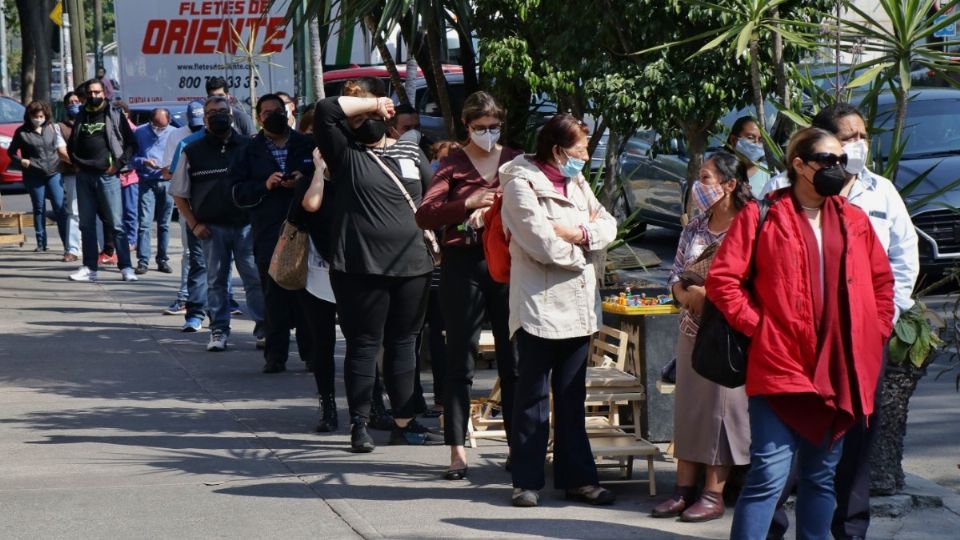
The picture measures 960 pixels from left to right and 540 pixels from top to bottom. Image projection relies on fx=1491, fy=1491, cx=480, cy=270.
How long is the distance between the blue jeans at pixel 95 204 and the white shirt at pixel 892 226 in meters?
10.5

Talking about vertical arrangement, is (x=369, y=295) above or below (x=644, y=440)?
above

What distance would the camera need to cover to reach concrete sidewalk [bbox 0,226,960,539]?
6426 millimetres

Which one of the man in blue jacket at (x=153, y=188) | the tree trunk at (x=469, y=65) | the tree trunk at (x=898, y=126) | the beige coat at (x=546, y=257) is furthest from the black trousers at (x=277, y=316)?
the man in blue jacket at (x=153, y=188)

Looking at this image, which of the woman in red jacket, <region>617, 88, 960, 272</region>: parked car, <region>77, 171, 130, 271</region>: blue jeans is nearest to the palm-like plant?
the woman in red jacket

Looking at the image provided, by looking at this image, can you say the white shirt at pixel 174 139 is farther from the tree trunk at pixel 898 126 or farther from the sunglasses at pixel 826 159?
the sunglasses at pixel 826 159

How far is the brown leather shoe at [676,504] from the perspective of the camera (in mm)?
6496

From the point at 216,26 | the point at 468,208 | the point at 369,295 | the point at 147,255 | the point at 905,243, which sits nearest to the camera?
the point at 905,243

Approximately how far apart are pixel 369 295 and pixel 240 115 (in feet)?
17.7

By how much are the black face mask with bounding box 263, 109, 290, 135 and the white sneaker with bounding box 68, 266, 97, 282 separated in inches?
254

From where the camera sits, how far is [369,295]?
25.0 ft

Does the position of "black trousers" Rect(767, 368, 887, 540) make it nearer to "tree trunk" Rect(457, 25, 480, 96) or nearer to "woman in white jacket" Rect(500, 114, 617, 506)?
"woman in white jacket" Rect(500, 114, 617, 506)

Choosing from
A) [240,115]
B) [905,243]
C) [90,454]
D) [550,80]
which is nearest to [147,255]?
[240,115]

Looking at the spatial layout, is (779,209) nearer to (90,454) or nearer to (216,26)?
(90,454)

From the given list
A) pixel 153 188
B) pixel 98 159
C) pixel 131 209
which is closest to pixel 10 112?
pixel 131 209
